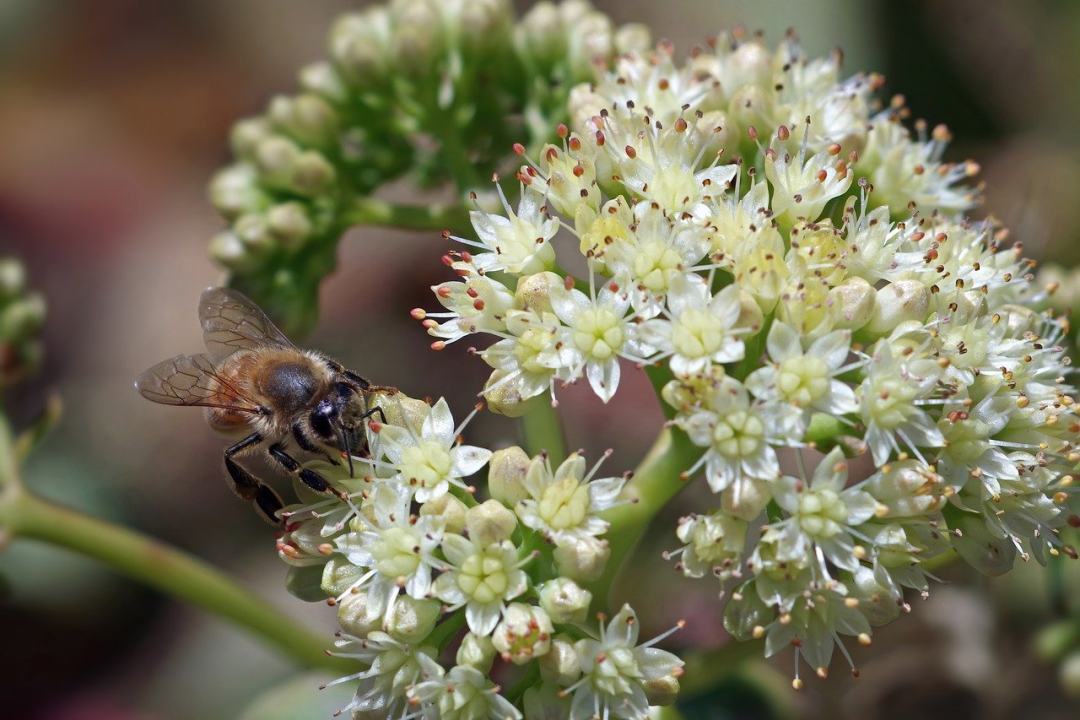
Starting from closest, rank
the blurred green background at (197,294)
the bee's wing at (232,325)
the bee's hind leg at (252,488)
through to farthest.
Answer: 1. the bee's hind leg at (252,488)
2. the bee's wing at (232,325)
3. the blurred green background at (197,294)

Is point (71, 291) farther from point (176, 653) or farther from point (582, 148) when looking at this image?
point (582, 148)

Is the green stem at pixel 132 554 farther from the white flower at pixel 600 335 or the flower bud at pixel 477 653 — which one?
the white flower at pixel 600 335

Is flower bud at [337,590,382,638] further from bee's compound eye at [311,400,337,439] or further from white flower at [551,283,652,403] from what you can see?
white flower at [551,283,652,403]

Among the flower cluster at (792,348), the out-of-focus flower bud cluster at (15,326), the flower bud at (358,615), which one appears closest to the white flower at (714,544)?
the flower cluster at (792,348)

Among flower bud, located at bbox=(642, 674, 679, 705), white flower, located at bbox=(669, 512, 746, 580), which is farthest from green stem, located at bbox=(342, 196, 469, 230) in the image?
flower bud, located at bbox=(642, 674, 679, 705)

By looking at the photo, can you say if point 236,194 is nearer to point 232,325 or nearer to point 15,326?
point 232,325

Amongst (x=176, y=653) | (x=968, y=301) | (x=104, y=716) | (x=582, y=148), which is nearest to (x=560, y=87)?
(x=582, y=148)

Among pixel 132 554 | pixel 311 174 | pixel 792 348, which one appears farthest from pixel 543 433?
pixel 132 554
